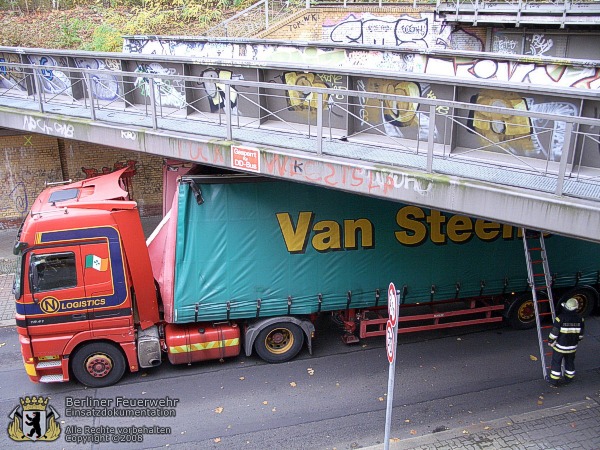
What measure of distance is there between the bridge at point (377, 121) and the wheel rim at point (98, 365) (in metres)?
3.40

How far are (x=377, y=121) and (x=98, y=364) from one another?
5.74 meters

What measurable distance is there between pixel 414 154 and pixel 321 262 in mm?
2409

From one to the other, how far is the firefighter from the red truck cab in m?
6.22

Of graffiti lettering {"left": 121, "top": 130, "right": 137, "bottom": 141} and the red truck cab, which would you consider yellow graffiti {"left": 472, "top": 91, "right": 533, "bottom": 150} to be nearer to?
the red truck cab

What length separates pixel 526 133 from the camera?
707cm

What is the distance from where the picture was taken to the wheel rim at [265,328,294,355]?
9.16 metres

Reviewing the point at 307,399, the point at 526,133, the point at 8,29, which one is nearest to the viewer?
the point at 526,133

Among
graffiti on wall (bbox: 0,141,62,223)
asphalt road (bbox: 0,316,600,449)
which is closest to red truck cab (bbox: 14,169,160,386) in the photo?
asphalt road (bbox: 0,316,600,449)

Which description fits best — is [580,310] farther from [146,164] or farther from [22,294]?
[146,164]

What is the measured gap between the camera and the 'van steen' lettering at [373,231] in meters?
8.62

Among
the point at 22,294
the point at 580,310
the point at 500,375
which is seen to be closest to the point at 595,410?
the point at 500,375


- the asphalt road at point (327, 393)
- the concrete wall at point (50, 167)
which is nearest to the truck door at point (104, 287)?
the asphalt road at point (327, 393)

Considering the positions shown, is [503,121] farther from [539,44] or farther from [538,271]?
[539,44]

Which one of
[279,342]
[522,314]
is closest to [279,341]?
[279,342]
